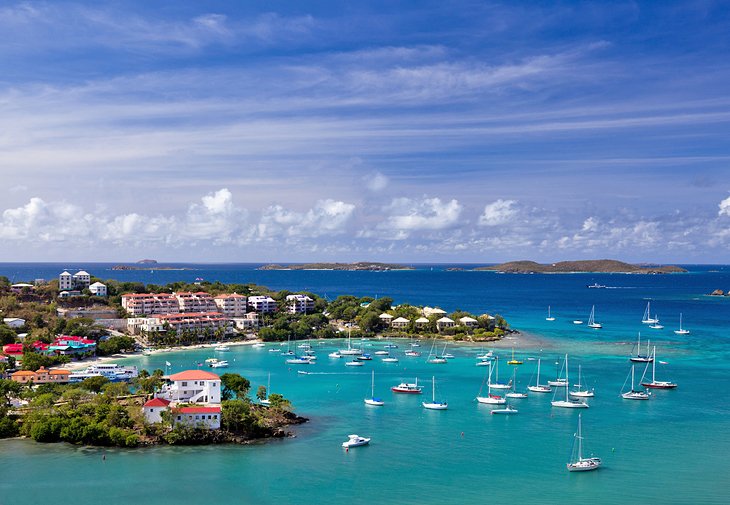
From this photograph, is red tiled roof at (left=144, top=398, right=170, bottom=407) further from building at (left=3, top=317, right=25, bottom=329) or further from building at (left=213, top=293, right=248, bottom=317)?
building at (left=213, top=293, right=248, bottom=317)

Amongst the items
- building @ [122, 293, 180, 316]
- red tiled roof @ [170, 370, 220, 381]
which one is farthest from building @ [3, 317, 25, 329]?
red tiled roof @ [170, 370, 220, 381]

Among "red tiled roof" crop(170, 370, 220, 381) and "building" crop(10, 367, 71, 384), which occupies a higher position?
"red tiled roof" crop(170, 370, 220, 381)

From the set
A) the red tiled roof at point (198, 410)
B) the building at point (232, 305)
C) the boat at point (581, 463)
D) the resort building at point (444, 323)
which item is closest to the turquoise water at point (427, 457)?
the boat at point (581, 463)

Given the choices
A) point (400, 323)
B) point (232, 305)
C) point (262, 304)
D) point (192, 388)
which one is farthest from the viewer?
point (262, 304)

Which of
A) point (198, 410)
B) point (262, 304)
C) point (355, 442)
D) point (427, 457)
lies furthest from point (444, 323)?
point (198, 410)

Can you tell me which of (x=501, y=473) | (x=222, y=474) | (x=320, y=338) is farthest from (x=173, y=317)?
(x=501, y=473)

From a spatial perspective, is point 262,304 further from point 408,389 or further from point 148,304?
point 408,389

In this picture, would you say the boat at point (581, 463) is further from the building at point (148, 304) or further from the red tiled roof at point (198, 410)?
the building at point (148, 304)
